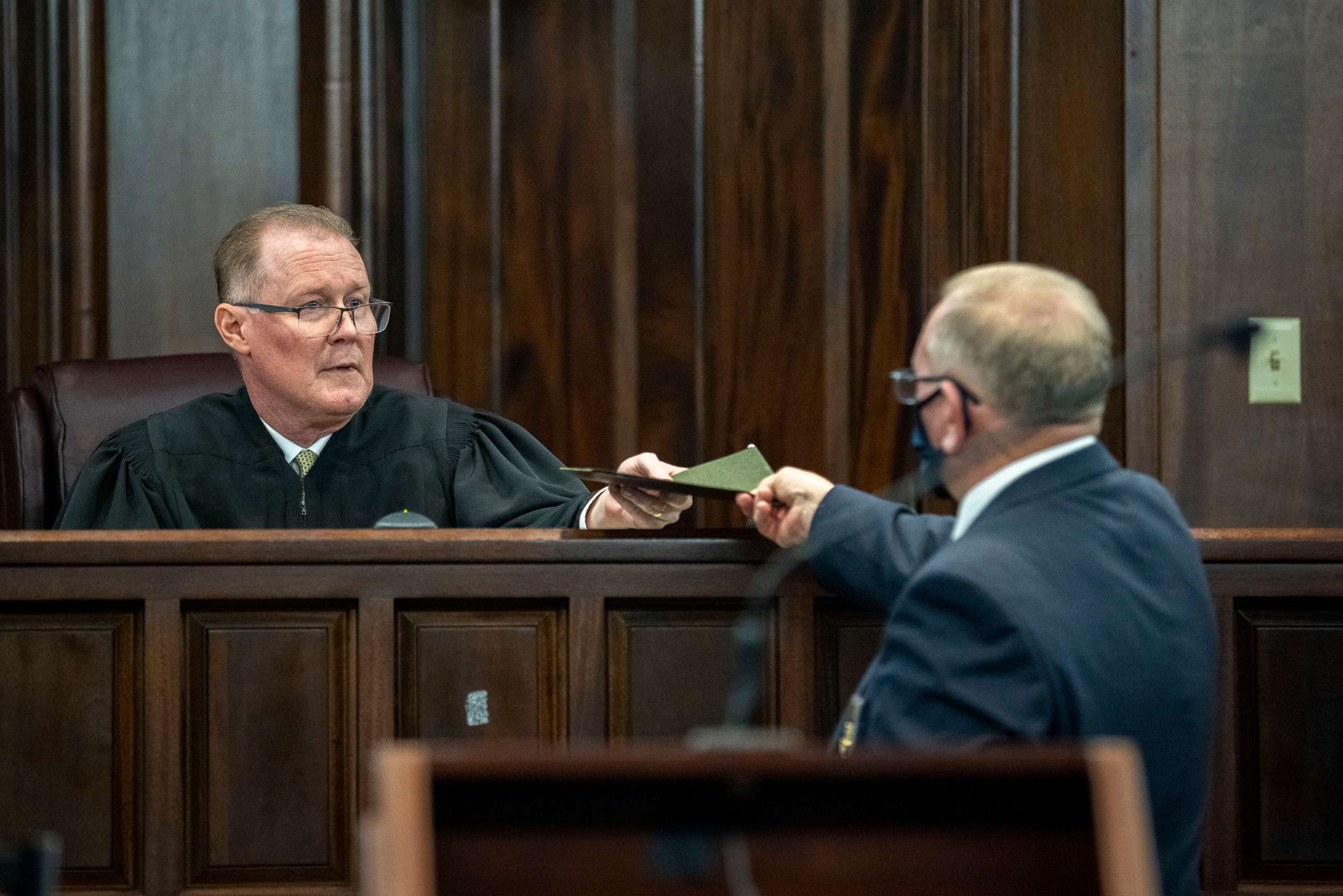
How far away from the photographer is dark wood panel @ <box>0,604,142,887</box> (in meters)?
1.93

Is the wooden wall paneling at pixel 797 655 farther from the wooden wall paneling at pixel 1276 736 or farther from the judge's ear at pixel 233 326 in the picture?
the judge's ear at pixel 233 326

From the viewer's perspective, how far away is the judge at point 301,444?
284 centimetres

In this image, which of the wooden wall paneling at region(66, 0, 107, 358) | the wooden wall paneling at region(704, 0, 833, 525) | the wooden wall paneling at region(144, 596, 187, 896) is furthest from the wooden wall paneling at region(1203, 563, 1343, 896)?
the wooden wall paneling at region(66, 0, 107, 358)

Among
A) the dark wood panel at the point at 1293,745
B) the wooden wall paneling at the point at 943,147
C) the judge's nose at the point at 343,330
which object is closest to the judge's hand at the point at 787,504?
the dark wood panel at the point at 1293,745

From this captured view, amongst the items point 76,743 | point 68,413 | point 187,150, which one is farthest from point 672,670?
point 187,150

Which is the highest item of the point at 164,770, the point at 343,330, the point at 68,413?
the point at 343,330

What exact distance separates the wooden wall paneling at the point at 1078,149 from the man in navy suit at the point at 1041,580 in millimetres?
1795

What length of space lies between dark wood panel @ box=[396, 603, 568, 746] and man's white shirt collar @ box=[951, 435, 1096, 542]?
64 cm

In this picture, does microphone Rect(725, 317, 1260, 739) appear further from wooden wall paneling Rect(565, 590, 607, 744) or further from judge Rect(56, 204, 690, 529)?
judge Rect(56, 204, 690, 529)

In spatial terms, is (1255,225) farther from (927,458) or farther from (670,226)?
(927,458)

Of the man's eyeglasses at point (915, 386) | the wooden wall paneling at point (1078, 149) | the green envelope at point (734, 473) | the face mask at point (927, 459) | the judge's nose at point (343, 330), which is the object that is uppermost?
the wooden wall paneling at point (1078, 149)

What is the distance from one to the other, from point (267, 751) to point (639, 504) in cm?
73

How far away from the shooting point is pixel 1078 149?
335 centimetres

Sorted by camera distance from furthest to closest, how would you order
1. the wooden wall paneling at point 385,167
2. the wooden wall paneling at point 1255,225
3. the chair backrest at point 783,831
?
the wooden wall paneling at point 385,167 → the wooden wall paneling at point 1255,225 → the chair backrest at point 783,831
